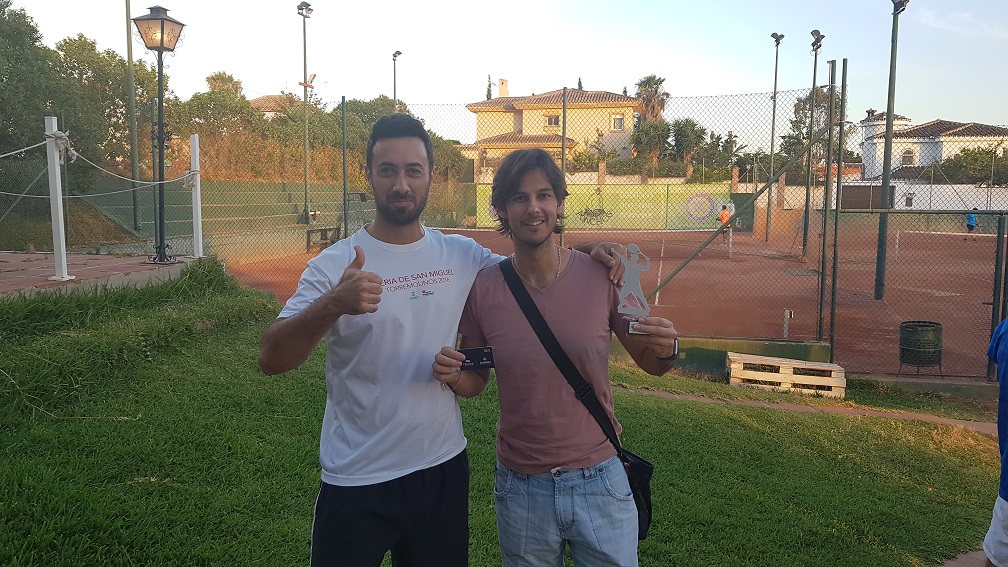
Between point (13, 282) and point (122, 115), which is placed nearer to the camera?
point (13, 282)

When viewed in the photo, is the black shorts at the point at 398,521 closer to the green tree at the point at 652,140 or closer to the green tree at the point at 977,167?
the green tree at the point at 652,140

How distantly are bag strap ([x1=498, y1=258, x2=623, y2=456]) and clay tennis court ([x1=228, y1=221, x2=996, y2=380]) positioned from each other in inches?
311

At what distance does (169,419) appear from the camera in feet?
15.4

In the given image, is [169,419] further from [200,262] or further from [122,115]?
[122,115]

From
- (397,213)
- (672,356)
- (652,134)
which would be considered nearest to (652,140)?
(652,134)

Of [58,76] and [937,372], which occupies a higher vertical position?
[58,76]

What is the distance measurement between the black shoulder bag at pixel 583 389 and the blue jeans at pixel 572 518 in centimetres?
6

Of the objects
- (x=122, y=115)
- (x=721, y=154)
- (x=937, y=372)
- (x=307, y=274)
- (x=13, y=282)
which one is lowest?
(x=937, y=372)

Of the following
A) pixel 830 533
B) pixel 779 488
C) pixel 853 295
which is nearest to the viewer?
pixel 830 533

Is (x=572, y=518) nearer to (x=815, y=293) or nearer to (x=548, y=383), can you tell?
(x=548, y=383)

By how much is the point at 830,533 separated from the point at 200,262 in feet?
25.6

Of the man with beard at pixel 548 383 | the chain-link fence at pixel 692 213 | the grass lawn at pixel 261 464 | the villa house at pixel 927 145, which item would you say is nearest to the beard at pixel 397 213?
the man with beard at pixel 548 383

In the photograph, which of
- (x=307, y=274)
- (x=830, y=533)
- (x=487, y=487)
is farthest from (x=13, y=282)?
(x=830, y=533)

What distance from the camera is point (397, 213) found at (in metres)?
2.21
